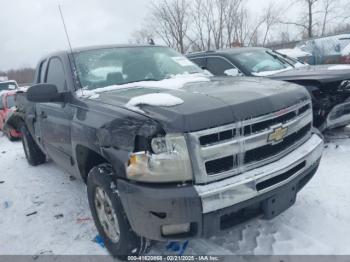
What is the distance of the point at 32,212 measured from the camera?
404 cm

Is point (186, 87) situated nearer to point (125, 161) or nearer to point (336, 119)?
point (125, 161)

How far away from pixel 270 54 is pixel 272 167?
4663 mm

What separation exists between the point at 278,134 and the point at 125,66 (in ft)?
6.31

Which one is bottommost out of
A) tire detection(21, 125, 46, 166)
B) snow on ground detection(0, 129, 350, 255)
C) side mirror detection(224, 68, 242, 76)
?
snow on ground detection(0, 129, 350, 255)

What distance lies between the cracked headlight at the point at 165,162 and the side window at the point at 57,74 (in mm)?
1889

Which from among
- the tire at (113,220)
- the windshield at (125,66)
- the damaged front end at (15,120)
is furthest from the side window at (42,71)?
the tire at (113,220)

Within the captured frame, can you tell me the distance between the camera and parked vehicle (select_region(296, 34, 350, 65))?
1150 cm

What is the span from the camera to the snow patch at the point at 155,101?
240 centimetres

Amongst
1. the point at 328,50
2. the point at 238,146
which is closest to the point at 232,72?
the point at 238,146

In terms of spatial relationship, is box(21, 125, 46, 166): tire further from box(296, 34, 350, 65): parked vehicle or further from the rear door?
box(296, 34, 350, 65): parked vehicle

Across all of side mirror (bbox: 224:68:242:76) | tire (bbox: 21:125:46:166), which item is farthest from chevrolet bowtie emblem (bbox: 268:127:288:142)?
tire (bbox: 21:125:46:166)

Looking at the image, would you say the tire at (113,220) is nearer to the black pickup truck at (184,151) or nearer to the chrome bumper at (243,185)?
the black pickup truck at (184,151)

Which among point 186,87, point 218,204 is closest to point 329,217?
point 218,204

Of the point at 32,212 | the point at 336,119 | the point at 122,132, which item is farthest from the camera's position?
the point at 336,119
